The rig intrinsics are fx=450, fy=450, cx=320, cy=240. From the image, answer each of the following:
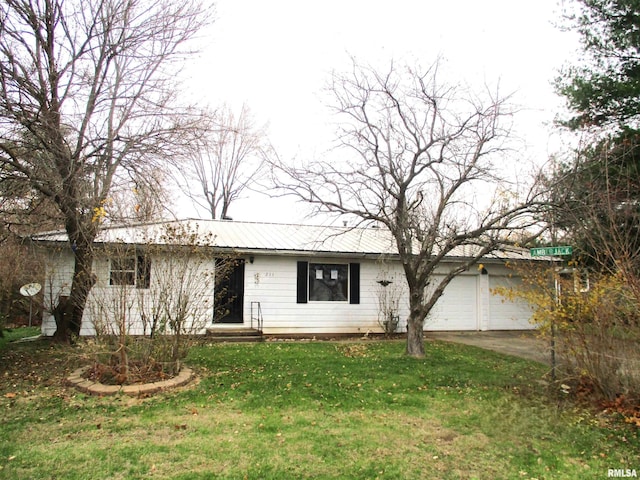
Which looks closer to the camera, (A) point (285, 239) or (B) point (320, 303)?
(B) point (320, 303)

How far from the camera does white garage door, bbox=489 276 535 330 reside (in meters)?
15.9

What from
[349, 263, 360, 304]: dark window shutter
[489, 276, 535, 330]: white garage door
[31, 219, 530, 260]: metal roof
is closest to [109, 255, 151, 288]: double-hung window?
[31, 219, 530, 260]: metal roof

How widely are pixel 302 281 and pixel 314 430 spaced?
8651 mm

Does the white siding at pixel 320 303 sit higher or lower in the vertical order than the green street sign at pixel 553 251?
lower

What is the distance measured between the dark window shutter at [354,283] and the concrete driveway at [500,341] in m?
2.46

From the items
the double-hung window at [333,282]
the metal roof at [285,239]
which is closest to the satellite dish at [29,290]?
the metal roof at [285,239]

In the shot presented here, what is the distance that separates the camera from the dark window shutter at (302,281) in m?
13.5

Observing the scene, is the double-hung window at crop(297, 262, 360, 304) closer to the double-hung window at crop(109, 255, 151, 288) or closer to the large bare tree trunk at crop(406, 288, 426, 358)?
the large bare tree trunk at crop(406, 288, 426, 358)

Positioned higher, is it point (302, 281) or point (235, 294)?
point (302, 281)

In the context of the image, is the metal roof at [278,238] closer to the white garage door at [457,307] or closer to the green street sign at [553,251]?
the white garage door at [457,307]

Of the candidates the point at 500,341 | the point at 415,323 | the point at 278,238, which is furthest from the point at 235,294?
the point at 500,341

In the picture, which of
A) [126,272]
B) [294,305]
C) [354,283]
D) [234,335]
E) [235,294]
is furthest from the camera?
[354,283]

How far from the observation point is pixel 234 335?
11906mm

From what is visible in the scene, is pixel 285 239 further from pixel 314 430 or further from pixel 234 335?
pixel 314 430
